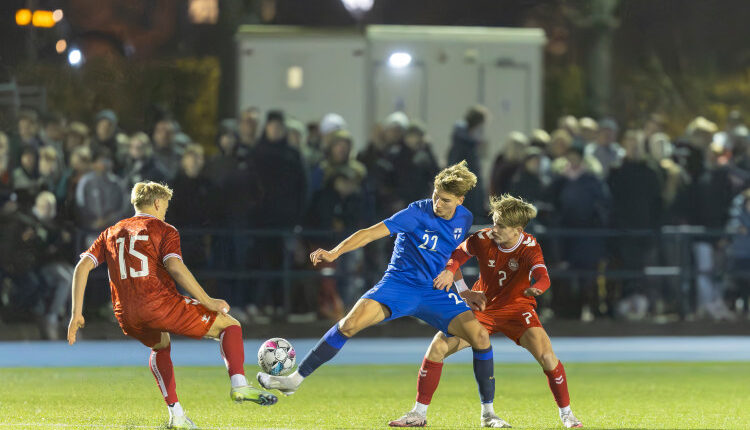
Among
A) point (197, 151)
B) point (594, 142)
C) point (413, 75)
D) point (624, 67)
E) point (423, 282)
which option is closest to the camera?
point (423, 282)

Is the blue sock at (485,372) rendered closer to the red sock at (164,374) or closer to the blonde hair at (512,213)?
the blonde hair at (512,213)

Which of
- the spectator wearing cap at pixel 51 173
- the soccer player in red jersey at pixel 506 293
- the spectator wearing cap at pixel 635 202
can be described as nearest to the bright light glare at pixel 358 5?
the spectator wearing cap at pixel 635 202

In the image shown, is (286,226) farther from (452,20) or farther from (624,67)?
(624,67)

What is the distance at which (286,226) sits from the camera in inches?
627

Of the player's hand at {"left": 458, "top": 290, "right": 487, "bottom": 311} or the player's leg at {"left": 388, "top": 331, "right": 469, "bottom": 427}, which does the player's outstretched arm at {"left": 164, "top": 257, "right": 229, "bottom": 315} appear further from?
the player's hand at {"left": 458, "top": 290, "right": 487, "bottom": 311}

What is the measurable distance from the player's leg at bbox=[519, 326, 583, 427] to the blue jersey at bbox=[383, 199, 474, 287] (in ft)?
2.33

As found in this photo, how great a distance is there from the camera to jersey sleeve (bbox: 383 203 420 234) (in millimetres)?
8820

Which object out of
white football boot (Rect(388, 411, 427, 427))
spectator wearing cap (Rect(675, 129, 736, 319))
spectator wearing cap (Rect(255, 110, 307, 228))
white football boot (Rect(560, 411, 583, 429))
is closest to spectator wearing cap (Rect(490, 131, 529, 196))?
spectator wearing cap (Rect(675, 129, 736, 319))

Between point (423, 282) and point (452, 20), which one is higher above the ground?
point (452, 20)

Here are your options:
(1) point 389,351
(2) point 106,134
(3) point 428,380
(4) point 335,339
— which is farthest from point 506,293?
(2) point 106,134

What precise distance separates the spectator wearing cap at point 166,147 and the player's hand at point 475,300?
729cm

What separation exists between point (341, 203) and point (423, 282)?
23.6ft

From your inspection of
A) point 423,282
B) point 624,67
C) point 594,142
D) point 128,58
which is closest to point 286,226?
point 594,142

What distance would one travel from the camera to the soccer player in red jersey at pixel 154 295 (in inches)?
319
